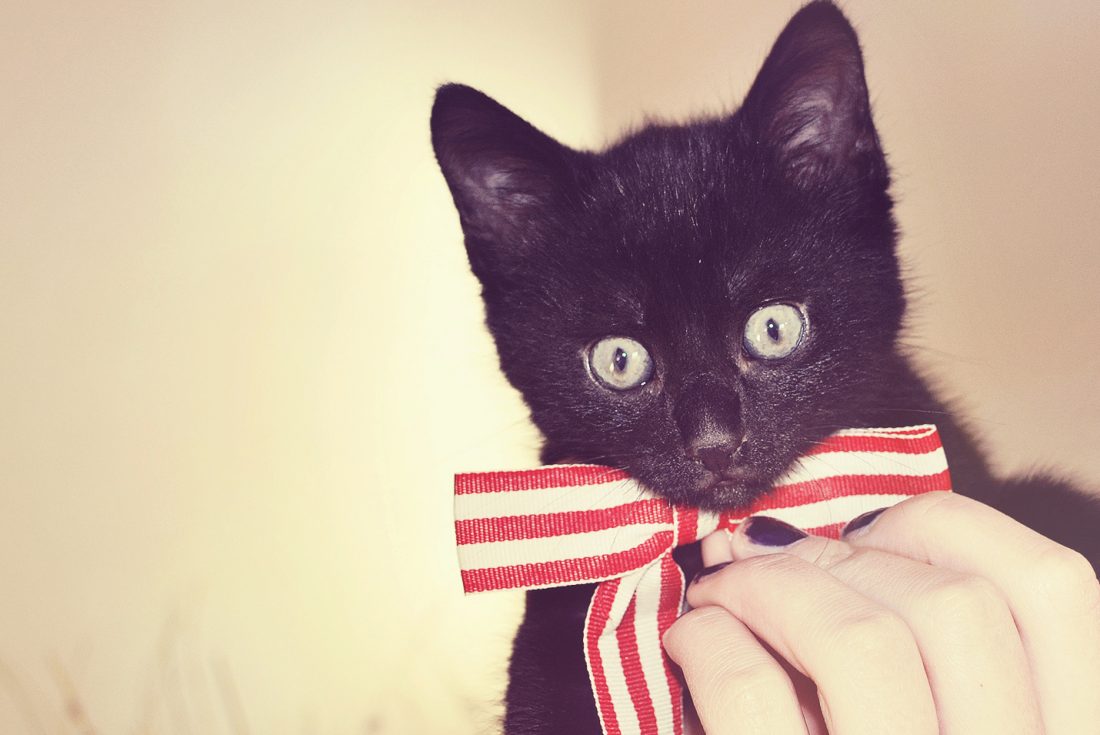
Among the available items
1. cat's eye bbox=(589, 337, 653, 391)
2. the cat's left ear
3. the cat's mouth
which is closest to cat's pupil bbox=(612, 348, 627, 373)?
cat's eye bbox=(589, 337, 653, 391)

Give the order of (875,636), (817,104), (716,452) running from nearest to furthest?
(875,636) → (716,452) → (817,104)

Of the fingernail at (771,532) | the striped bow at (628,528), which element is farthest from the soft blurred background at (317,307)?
the fingernail at (771,532)

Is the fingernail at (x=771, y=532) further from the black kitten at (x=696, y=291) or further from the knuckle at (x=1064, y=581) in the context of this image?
the knuckle at (x=1064, y=581)

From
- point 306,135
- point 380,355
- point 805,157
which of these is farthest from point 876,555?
point 306,135

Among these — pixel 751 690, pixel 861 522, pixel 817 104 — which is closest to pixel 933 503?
pixel 861 522

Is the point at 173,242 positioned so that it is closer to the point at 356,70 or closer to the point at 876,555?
the point at 356,70

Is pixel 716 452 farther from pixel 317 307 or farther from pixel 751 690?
pixel 317 307

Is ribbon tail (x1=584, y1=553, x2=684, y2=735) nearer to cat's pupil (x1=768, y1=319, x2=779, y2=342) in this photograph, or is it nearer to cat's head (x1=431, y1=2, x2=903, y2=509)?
cat's head (x1=431, y1=2, x2=903, y2=509)
